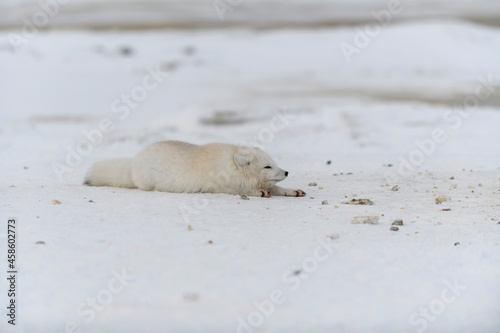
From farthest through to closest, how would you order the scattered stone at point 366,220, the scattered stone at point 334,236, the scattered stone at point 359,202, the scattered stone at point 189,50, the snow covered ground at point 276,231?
the scattered stone at point 189,50, the scattered stone at point 359,202, the scattered stone at point 366,220, the scattered stone at point 334,236, the snow covered ground at point 276,231

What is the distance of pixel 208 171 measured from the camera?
23.5 ft

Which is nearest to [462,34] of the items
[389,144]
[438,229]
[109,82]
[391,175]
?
[109,82]

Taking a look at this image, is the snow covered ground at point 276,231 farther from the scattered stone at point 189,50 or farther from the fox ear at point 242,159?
the scattered stone at point 189,50

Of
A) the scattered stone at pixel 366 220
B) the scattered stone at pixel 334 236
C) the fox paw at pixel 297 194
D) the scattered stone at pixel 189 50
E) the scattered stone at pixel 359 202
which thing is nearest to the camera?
the scattered stone at pixel 334 236

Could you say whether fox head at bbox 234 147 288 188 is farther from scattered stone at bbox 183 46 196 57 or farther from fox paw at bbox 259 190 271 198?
scattered stone at bbox 183 46 196 57

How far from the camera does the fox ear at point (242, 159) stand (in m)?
7.15

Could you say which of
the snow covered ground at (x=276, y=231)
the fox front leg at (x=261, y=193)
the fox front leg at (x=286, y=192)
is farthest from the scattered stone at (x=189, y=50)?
the fox front leg at (x=261, y=193)

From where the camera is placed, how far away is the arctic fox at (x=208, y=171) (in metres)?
7.17

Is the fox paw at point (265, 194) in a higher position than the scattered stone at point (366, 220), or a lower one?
higher

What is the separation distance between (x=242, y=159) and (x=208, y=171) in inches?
15.6

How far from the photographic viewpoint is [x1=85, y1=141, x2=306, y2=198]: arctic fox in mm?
7172

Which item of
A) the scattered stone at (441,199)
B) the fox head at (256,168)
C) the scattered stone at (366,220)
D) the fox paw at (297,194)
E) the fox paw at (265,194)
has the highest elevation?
the fox head at (256,168)

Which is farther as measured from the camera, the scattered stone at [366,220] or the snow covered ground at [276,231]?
the scattered stone at [366,220]

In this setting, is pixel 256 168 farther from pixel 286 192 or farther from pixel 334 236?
pixel 334 236
